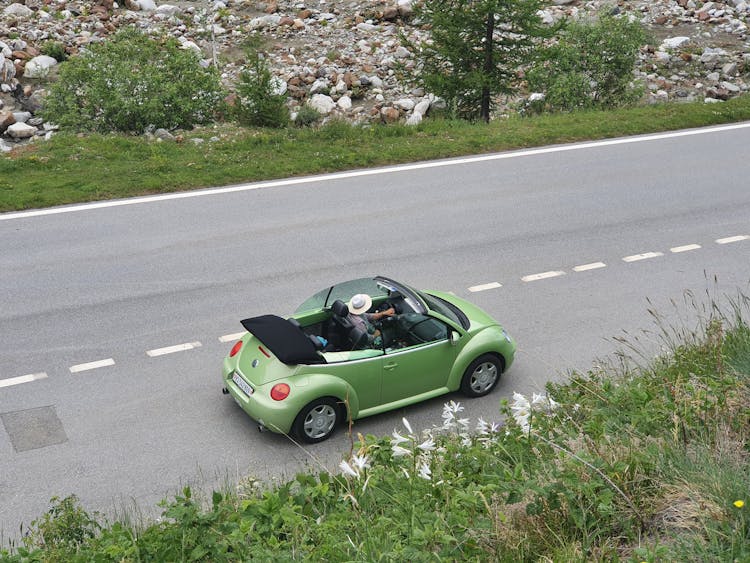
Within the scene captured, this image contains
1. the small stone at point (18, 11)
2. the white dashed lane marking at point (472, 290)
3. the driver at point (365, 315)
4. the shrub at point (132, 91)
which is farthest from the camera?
the small stone at point (18, 11)

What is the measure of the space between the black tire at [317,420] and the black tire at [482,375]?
1658mm

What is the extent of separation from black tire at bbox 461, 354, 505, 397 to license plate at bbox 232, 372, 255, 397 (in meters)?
2.51

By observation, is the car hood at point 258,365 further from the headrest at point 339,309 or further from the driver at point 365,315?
the driver at point 365,315

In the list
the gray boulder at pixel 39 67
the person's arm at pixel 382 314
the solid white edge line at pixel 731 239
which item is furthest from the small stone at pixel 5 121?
the solid white edge line at pixel 731 239

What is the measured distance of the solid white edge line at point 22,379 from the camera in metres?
10.3

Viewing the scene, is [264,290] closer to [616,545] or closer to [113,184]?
[113,184]

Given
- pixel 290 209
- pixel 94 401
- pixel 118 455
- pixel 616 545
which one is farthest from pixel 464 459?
pixel 290 209

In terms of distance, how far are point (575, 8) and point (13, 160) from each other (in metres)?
25.9

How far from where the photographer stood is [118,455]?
9117 mm

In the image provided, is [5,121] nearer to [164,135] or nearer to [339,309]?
[164,135]

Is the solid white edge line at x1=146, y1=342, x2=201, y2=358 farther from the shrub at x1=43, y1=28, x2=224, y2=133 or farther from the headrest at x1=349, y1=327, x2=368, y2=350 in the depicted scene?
the shrub at x1=43, y1=28, x2=224, y2=133

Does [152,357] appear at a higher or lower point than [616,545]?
lower

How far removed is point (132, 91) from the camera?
20500 mm

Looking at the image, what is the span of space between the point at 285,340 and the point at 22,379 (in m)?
3.40
